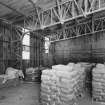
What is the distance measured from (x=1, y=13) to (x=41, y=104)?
23.2ft

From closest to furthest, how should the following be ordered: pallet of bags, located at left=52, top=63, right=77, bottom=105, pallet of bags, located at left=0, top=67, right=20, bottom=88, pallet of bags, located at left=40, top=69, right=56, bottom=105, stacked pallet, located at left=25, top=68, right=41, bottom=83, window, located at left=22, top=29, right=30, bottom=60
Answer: pallet of bags, located at left=52, top=63, right=77, bottom=105 → pallet of bags, located at left=40, top=69, right=56, bottom=105 → pallet of bags, located at left=0, top=67, right=20, bottom=88 → stacked pallet, located at left=25, top=68, right=41, bottom=83 → window, located at left=22, top=29, right=30, bottom=60

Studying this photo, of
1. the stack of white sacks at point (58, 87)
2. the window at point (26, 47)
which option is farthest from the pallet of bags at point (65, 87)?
the window at point (26, 47)

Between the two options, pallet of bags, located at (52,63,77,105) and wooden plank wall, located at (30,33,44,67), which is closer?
pallet of bags, located at (52,63,77,105)

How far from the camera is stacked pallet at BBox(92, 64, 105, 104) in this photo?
179 inches

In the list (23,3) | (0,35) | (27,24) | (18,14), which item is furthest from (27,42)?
(23,3)

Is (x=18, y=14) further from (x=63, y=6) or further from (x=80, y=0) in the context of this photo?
(x=80, y=0)

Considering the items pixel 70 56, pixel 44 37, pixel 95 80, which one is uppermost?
pixel 44 37

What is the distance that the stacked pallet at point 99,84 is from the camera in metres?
4.55

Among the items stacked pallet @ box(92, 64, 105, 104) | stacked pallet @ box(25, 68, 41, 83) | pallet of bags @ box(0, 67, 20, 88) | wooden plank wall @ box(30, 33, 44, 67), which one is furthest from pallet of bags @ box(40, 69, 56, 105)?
wooden plank wall @ box(30, 33, 44, 67)

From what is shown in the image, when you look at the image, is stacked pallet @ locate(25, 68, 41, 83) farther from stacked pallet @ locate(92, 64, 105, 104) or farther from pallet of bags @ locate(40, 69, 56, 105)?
stacked pallet @ locate(92, 64, 105, 104)

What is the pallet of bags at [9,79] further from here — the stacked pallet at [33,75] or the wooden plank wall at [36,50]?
the wooden plank wall at [36,50]

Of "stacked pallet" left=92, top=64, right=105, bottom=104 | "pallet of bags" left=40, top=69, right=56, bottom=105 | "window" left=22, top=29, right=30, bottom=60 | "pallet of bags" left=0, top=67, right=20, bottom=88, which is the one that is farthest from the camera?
"window" left=22, top=29, right=30, bottom=60

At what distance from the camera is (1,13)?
313 inches

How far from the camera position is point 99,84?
4621 millimetres
